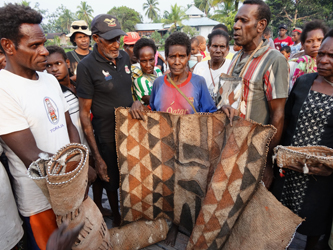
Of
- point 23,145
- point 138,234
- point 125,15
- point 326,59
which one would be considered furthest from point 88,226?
point 125,15

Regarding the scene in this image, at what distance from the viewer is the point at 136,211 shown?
248 cm

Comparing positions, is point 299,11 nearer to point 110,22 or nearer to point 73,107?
point 110,22

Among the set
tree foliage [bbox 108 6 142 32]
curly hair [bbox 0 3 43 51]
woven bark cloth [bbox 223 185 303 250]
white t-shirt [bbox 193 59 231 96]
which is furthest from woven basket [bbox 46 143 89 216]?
tree foliage [bbox 108 6 142 32]

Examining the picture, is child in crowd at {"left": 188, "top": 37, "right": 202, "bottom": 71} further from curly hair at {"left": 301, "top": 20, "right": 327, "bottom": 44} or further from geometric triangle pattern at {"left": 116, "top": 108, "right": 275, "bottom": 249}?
geometric triangle pattern at {"left": 116, "top": 108, "right": 275, "bottom": 249}

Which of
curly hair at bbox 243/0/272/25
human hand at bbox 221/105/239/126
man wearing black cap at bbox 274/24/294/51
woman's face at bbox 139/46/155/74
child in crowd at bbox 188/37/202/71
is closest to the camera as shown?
human hand at bbox 221/105/239/126

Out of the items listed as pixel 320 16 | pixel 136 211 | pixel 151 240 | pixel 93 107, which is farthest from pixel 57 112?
pixel 320 16

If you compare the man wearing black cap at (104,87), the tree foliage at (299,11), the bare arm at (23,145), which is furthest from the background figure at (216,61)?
the tree foliage at (299,11)

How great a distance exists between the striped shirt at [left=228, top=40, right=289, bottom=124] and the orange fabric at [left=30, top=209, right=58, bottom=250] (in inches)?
75.9

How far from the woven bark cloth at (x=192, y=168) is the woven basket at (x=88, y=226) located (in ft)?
2.03

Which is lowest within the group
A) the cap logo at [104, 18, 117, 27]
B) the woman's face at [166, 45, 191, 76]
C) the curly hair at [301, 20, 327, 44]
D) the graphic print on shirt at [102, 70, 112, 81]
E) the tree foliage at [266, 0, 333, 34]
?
the graphic print on shirt at [102, 70, 112, 81]

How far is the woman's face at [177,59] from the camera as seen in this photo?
7.16 feet

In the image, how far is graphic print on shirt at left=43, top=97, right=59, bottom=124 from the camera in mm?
1708

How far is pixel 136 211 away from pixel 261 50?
84.2 inches

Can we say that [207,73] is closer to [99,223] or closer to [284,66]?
[284,66]
